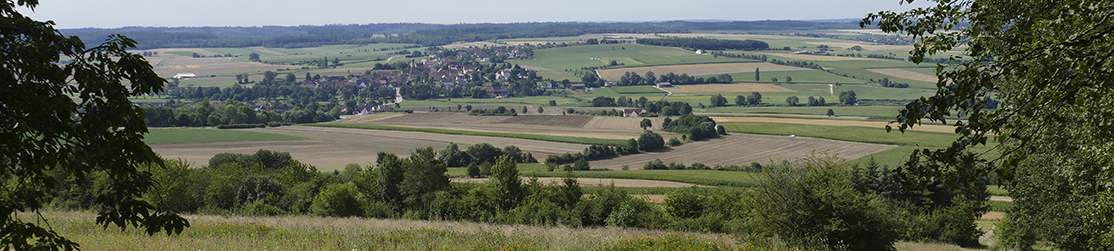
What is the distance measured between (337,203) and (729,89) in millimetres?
133119

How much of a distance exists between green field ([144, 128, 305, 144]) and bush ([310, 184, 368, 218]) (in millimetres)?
56756

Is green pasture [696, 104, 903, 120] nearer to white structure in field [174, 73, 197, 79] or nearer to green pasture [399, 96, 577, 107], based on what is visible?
green pasture [399, 96, 577, 107]

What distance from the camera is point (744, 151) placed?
79.1m

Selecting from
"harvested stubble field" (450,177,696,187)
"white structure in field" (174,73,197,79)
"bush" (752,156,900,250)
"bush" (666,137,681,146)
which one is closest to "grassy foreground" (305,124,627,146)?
"bush" (666,137,681,146)

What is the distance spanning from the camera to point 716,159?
7506cm

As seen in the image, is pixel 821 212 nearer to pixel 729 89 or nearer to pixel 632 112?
pixel 632 112

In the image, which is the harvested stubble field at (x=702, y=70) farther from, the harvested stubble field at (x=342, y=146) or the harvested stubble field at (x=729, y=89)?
the harvested stubble field at (x=342, y=146)

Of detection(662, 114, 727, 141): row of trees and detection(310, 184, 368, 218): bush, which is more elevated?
detection(310, 184, 368, 218): bush

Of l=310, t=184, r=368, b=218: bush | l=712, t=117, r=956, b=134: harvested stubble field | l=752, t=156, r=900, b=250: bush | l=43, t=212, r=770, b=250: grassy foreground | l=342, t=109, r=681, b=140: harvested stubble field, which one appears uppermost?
l=43, t=212, r=770, b=250: grassy foreground

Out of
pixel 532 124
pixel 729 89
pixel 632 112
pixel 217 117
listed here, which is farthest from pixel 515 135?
pixel 729 89

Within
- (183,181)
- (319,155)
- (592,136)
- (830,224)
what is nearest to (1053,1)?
(830,224)

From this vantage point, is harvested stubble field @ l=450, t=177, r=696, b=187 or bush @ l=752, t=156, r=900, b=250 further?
harvested stubble field @ l=450, t=177, r=696, b=187

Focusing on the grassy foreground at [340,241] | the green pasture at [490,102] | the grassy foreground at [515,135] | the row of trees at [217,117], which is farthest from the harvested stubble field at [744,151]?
the row of trees at [217,117]

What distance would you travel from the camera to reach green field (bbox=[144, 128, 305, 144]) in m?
79.5
